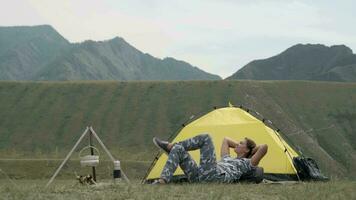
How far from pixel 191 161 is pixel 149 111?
7310 cm

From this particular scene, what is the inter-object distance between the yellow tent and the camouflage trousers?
3062mm

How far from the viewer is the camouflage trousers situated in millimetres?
11297

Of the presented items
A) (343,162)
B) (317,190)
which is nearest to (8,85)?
(343,162)

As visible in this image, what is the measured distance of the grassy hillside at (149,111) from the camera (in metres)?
70.8

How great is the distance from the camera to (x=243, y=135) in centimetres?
1612

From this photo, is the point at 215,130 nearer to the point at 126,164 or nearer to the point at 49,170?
the point at 49,170

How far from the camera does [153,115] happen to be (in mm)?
83125

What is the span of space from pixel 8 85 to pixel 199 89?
34.1 metres

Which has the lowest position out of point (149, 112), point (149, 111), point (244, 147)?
point (149, 112)

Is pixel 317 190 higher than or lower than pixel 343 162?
higher

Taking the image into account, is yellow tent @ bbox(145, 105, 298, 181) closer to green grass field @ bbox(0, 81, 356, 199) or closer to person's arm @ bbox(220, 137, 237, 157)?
person's arm @ bbox(220, 137, 237, 157)

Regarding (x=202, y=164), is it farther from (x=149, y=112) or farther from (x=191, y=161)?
(x=149, y=112)

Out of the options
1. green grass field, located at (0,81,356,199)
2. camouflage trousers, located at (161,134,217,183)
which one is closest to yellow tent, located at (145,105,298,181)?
camouflage trousers, located at (161,134,217,183)

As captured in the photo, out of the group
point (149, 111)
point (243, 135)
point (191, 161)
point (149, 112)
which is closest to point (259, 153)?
point (191, 161)
